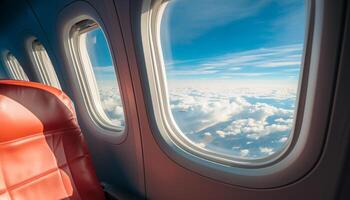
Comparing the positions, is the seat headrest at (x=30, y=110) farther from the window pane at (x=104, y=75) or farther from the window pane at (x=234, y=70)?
the window pane at (x=234, y=70)

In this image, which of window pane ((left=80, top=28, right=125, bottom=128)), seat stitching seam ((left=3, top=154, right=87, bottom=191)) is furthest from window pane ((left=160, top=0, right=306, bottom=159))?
seat stitching seam ((left=3, top=154, right=87, bottom=191))

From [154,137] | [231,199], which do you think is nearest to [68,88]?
[154,137]

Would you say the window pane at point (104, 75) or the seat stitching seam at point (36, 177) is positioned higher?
the window pane at point (104, 75)

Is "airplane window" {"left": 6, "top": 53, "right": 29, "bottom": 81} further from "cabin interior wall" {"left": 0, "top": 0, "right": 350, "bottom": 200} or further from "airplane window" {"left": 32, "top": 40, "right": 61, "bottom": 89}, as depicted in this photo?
"airplane window" {"left": 32, "top": 40, "right": 61, "bottom": 89}

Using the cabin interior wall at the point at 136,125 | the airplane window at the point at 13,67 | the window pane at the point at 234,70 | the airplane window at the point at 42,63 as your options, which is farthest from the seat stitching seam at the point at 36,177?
the airplane window at the point at 13,67

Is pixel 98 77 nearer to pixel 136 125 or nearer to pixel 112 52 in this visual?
pixel 112 52

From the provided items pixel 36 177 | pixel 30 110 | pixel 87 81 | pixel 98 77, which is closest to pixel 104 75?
pixel 98 77

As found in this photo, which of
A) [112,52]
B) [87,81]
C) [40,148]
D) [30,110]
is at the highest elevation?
[112,52]
